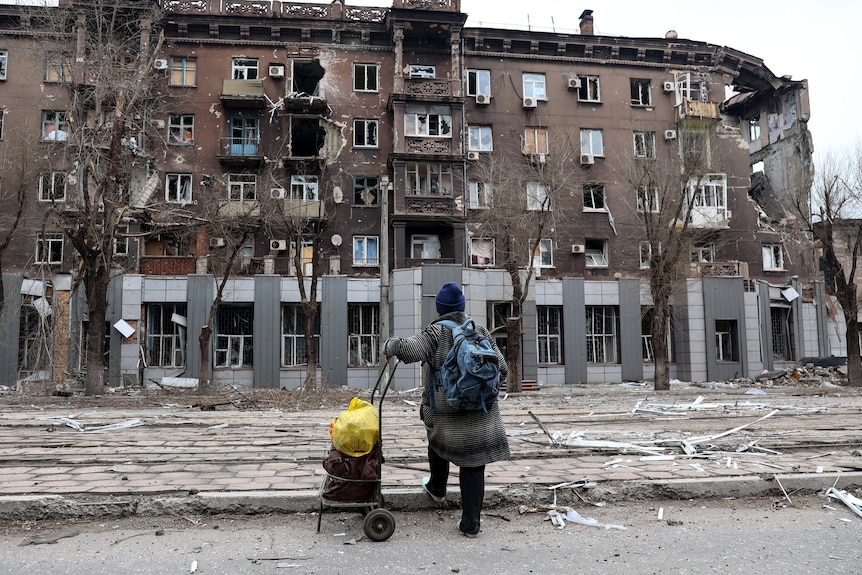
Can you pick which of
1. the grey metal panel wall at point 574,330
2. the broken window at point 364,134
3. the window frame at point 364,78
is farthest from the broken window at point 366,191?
the grey metal panel wall at point 574,330

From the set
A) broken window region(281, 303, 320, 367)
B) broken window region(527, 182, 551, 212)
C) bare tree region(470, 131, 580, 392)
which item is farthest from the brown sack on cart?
broken window region(281, 303, 320, 367)

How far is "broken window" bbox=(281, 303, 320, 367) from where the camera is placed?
2736cm

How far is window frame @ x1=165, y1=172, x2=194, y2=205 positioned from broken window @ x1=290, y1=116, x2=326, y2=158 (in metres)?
4.72

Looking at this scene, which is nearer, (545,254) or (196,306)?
(196,306)

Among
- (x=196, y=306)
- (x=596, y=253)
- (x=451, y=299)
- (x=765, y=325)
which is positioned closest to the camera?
(x=451, y=299)

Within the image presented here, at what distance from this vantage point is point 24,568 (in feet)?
12.9

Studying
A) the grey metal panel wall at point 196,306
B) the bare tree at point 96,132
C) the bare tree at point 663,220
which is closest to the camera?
the bare tree at point 96,132

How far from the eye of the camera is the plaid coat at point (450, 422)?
15.4 ft

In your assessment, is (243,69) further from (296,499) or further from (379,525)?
(379,525)

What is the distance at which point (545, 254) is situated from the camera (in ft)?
97.2

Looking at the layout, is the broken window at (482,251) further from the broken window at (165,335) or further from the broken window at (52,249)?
the broken window at (52,249)

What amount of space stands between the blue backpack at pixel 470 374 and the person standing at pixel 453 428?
0.13 metres

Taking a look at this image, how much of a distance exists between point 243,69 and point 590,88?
16726 mm

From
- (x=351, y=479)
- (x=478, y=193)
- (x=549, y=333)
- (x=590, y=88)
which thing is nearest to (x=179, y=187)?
(x=478, y=193)
